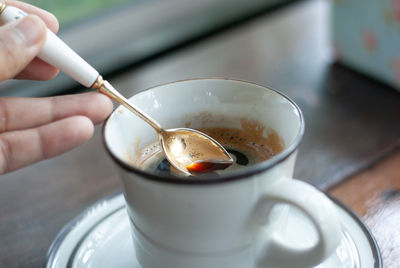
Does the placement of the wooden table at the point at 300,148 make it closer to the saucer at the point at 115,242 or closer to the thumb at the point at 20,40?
the saucer at the point at 115,242

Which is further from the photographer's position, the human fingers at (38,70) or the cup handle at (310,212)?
the human fingers at (38,70)

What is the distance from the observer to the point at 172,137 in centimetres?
53

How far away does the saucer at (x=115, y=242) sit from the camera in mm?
470

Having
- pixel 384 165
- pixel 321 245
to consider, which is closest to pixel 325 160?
pixel 384 165

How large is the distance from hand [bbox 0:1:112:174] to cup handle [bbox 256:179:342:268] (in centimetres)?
24

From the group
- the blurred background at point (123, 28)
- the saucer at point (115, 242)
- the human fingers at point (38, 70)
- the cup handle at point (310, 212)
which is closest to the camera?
the cup handle at point (310, 212)

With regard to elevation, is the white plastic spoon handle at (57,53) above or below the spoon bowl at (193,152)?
above

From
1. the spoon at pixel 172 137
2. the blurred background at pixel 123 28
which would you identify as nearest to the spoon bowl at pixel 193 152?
the spoon at pixel 172 137

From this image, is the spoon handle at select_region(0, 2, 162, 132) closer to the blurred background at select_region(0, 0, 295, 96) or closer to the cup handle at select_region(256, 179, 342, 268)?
the cup handle at select_region(256, 179, 342, 268)

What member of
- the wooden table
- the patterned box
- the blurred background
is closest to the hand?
the wooden table

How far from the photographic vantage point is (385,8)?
85 centimetres

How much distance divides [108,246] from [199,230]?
17 cm

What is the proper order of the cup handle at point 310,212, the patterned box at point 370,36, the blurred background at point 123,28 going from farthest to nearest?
the blurred background at point 123,28 < the patterned box at point 370,36 < the cup handle at point 310,212

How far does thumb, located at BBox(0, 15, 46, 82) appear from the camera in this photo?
0.44 meters
